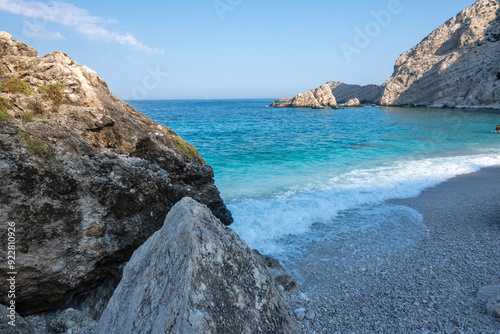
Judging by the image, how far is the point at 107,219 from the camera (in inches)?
196

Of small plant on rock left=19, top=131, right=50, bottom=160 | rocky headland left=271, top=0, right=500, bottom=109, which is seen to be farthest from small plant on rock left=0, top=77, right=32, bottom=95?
rocky headland left=271, top=0, right=500, bottom=109

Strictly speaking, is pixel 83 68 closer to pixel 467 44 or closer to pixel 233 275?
pixel 233 275

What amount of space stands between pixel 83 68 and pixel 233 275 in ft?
21.5

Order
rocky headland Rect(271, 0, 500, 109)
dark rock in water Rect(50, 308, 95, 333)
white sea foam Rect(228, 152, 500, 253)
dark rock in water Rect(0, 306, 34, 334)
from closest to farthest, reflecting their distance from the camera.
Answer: dark rock in water Rect(0, 306, 34, 334) → dark rock in water Rect(50, 308, 95, 333) → white sea foam Rect(228, 152, 500, 253) → rocky headland Rect(271, 0, 500, 109)

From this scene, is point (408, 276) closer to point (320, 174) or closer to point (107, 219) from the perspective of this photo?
point (107, 219)

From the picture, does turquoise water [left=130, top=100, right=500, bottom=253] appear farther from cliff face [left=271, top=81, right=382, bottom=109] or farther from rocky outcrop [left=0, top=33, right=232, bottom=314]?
cliff face [left=271, top=81, right=382, bottom=109]

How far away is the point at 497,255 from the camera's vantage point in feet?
20.2

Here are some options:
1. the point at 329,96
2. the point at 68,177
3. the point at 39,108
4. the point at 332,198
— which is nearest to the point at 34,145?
the point at 68,177

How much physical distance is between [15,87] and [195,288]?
5521mm

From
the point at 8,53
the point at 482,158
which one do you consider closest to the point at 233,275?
the point at 8,53

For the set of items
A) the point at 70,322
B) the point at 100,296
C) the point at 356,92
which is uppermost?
the point at 70,322

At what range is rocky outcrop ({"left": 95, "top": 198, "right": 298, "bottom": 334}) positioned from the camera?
92.5 inches

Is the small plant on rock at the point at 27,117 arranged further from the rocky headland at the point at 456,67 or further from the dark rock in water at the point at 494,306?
the rocky headland at the point at 456,67

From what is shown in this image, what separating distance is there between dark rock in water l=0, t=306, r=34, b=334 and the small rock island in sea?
0.18 ft
